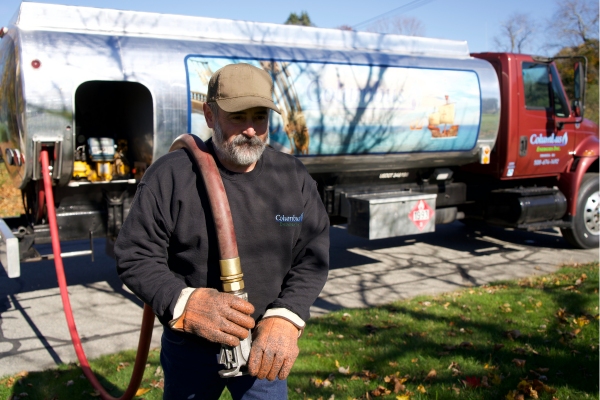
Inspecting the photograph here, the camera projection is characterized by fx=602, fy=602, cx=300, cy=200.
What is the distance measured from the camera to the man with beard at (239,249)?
210 centimetres

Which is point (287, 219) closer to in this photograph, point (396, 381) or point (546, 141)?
point (396, 381)

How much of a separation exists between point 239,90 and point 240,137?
17 centimetres

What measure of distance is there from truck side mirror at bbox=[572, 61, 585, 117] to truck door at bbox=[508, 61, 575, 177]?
0.13m

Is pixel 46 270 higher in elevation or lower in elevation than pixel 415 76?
lower

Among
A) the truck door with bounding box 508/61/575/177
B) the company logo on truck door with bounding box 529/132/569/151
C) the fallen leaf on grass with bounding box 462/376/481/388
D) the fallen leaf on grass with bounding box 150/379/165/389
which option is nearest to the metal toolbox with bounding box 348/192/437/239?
the truck door with bounding box 508/61/575/177

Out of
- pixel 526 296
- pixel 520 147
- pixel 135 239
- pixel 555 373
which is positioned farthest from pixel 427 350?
pixel 520 147

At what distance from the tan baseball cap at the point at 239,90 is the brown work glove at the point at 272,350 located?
0.80m

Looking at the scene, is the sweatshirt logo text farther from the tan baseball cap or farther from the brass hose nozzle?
the tan baseball cap

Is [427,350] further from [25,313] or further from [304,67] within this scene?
[25,313]

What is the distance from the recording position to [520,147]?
8.15m

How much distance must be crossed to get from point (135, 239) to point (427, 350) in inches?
121

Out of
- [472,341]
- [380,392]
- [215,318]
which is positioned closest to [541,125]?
[472,341]

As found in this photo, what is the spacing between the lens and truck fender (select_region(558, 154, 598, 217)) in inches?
342

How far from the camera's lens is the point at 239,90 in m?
2.20
